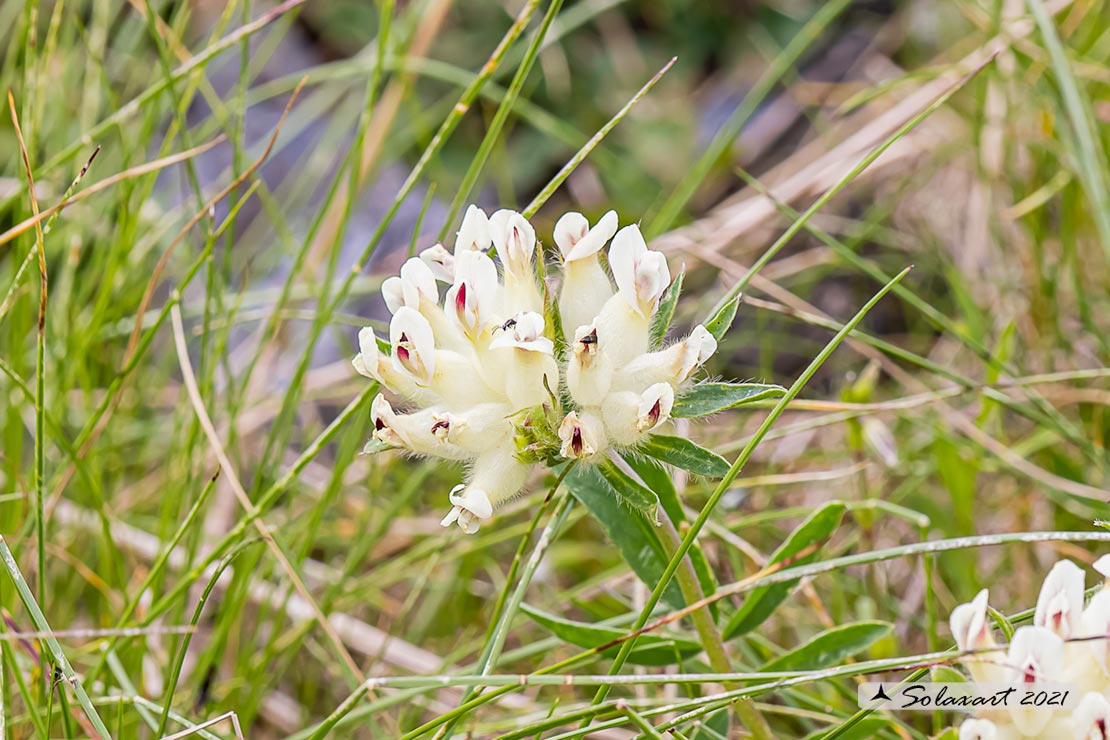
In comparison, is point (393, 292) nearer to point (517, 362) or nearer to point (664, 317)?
point (517, 362)

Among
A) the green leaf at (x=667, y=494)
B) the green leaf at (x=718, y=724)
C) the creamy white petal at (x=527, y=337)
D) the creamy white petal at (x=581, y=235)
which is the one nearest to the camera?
the creamy white petal at (x=527, y=337)

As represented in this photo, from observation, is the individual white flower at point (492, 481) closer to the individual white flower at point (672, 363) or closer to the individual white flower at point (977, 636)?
the individual white flower at point (672, 363)

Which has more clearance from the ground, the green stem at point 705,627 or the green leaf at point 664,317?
the green leaf at point 664,317

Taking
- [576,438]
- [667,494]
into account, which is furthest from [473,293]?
[667,494]

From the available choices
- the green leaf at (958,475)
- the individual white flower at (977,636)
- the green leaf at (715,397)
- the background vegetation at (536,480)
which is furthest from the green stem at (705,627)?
the green leaf at (958,475)

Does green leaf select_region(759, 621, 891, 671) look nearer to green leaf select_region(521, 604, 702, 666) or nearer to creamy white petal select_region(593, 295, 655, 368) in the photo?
green leaf select_region(521, 604, 702, 666)

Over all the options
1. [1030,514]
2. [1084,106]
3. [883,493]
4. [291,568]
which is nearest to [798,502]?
[883,493]

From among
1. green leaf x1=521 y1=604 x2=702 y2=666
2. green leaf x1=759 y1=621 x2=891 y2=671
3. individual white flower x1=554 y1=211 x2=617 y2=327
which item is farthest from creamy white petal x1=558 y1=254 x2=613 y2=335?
green leaf x1=759 y1=621 x2=891 y2=671

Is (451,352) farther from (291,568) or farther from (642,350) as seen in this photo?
(291,568)
